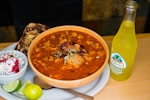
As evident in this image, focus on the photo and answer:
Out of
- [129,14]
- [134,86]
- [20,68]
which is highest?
[129,14]

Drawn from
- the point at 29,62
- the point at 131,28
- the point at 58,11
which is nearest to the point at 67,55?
the point at 29,62

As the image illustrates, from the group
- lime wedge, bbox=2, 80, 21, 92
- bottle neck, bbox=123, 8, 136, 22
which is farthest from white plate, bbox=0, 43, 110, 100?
bottle neck, bbox=123, 8, 136, 22

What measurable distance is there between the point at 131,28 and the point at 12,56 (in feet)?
1.36

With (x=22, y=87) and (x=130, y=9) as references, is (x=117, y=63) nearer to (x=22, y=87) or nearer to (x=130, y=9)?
(x=130, y=9)

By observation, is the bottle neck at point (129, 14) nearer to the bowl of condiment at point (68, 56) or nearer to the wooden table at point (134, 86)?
the bowl of condiment at point (68, 56)

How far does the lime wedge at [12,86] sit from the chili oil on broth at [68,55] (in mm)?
81

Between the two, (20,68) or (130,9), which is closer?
(130,9)

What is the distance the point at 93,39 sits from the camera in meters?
1.06

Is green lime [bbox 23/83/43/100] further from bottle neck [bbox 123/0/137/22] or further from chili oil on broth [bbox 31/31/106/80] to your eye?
bottle neck [bbox 123/0/137/22]

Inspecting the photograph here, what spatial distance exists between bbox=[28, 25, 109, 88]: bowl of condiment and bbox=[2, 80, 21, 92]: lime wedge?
7 cm

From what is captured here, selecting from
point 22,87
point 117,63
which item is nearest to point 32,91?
point 22,87

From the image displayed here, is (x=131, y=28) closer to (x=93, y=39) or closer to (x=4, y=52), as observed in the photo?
(x=93, y=39)

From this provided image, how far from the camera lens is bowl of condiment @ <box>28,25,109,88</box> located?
0.92m

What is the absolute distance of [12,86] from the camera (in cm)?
95
